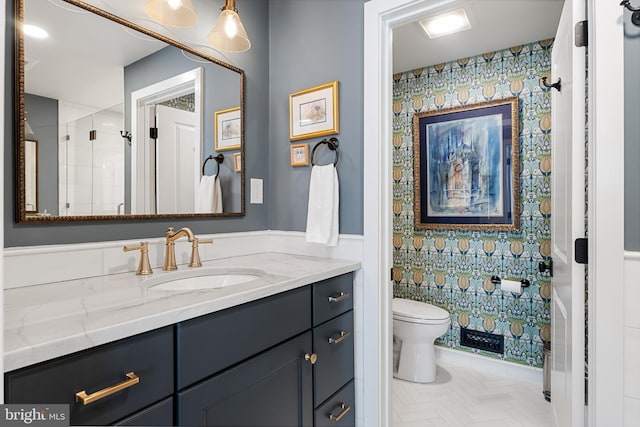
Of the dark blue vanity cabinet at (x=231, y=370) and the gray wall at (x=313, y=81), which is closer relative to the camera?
the dark blue vanity cabinet at (x=231, y=370)

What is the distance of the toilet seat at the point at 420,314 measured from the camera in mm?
2286

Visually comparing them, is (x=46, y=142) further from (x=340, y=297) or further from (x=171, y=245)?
(x=340, y=297)

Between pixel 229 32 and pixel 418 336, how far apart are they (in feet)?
6.81

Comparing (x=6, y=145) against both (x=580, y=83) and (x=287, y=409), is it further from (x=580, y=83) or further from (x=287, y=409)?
(x=580, y=83)

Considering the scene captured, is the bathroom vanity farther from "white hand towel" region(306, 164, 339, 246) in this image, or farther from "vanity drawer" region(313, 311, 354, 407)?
"white hand towel" region(306, 164, 339, 246)

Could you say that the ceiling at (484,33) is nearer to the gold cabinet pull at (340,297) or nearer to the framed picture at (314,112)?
the framed picture at (314,112)

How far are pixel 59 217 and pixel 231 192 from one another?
2.48 feet

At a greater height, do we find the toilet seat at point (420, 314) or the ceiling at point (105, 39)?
the ceiling at point (105, 39)

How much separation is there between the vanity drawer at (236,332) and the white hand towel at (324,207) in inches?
16.5

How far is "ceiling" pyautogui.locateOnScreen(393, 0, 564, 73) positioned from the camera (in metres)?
1.99

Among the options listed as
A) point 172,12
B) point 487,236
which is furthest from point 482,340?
point 172,12

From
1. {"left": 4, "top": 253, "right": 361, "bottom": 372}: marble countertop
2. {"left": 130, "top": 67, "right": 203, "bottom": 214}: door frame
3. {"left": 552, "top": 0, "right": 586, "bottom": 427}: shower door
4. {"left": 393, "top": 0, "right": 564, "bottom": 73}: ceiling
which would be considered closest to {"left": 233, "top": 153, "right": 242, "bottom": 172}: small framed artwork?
{"left": 130, "top": 67, "right": 203, "bottom": 214}: door frame

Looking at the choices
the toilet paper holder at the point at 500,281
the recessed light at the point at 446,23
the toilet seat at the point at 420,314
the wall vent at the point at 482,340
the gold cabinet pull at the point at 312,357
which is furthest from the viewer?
the wall vent at the point at 482,340

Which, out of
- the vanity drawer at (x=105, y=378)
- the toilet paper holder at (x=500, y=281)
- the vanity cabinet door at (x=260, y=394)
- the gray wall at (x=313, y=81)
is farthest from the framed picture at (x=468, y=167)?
the vanity drawer at (x=105, y=378)
